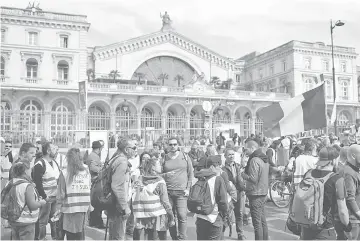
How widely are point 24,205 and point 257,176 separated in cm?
363

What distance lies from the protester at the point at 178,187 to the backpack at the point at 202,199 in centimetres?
159

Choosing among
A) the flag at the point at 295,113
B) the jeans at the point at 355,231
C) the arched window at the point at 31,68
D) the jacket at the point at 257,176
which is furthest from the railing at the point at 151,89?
the jeans at the point at 355,231

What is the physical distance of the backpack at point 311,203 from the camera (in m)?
4.36

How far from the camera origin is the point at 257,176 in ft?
20.9

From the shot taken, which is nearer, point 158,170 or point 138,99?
point 158,170

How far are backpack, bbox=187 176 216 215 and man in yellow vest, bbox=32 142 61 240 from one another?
2739 millimetres

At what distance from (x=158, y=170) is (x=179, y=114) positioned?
3254 cm

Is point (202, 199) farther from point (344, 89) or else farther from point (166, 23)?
point (344, 89)

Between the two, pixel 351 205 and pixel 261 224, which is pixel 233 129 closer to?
pixel 261 224

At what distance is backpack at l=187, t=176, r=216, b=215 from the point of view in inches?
195

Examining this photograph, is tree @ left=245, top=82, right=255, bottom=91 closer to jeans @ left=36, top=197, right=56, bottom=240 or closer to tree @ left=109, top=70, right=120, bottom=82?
tree @ left=109, top=70, right=120, bottom=82

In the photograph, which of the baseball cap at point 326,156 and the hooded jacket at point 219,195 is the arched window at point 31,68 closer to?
the hooded jacket at point 219,195

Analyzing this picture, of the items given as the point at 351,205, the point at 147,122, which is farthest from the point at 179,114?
the point at 351,205

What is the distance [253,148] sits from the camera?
7.03 meters
